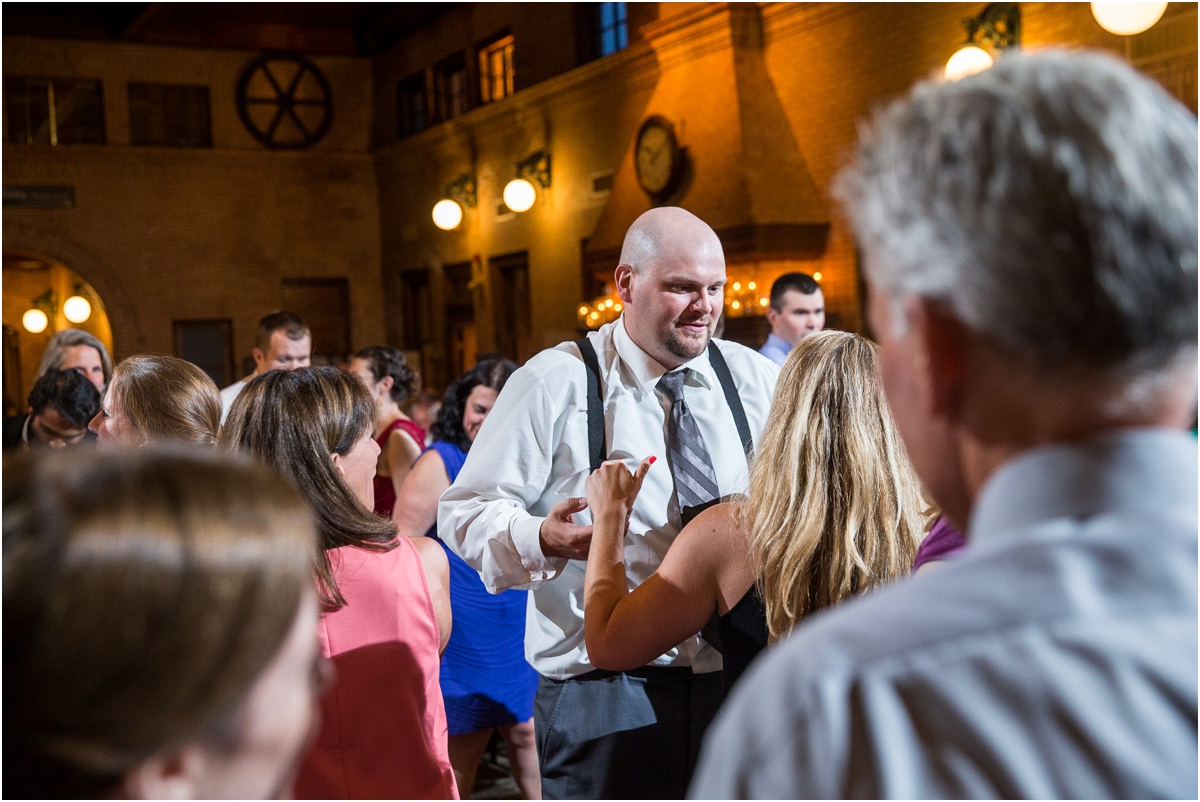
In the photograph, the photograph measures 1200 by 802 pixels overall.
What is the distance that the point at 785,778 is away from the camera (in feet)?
2.14

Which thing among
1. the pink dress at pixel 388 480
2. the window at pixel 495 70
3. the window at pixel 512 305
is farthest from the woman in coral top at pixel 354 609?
the window at pixel 495 70

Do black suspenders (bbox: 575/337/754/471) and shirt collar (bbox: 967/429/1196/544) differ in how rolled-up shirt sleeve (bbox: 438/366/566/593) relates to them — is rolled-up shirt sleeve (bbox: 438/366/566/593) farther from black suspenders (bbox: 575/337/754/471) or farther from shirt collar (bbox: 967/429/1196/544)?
shirt collar (bbox: 967/429/1196/544)

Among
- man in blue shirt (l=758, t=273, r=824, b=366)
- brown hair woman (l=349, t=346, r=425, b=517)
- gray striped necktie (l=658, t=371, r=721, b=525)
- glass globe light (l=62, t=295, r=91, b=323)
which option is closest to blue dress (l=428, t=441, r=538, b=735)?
brown hair woman (l=349, t=346, r=425, b=517)

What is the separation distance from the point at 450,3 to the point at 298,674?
1429 centimetres

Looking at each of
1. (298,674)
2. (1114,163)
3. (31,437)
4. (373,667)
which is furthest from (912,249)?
(31,437)

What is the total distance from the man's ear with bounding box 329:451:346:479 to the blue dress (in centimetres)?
171

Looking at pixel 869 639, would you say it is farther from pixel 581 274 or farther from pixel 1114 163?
pixel 581 274

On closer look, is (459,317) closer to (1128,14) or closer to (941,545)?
(1128,14)

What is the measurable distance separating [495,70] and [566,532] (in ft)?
40.5

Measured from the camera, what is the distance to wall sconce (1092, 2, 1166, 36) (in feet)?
15.9

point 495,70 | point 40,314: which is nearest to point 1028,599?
point 495,70

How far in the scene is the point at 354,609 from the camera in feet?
6.22

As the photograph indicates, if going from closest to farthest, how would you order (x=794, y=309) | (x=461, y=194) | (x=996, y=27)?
(x=794, y=309) < (x=996, y=27) < (x=461, y=194)

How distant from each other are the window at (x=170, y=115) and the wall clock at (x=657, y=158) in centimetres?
795
